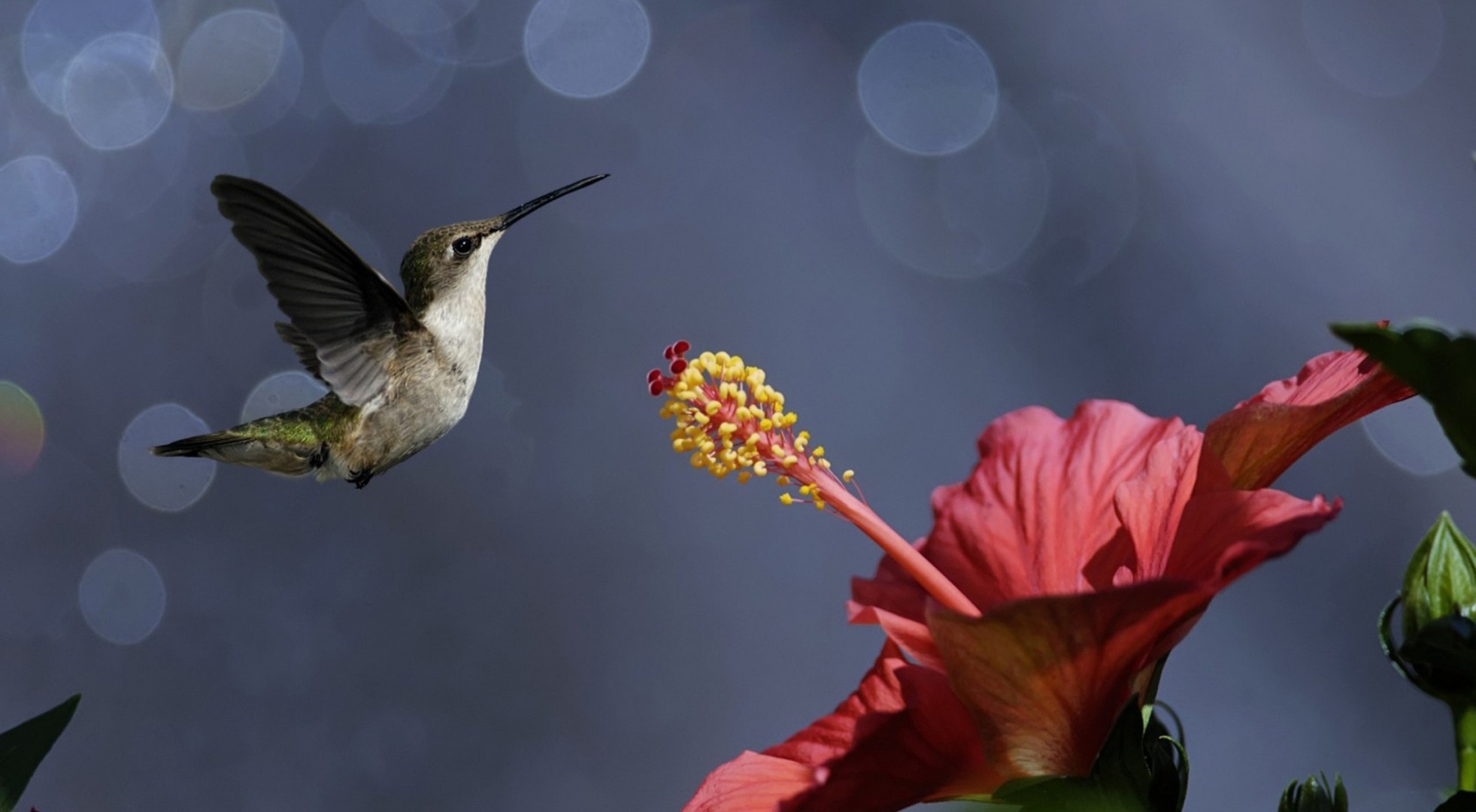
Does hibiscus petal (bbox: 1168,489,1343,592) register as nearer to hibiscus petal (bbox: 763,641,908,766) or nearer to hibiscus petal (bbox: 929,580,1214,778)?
hibiscus petal (bbox: 929,580,1214,778)

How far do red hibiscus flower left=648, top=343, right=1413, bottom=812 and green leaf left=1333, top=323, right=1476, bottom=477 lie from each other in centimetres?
6

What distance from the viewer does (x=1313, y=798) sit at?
0.40 meters

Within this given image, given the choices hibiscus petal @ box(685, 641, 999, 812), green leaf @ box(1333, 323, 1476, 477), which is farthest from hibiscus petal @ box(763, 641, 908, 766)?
green leaf @ box(1333, 323, 1476, 477)

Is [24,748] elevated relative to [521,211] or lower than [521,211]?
lower

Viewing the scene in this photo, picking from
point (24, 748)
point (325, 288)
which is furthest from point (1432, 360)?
point (325, 288)

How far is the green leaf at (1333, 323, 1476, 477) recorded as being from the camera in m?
0.27

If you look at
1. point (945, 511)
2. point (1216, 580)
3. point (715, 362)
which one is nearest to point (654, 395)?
point (715, 362)

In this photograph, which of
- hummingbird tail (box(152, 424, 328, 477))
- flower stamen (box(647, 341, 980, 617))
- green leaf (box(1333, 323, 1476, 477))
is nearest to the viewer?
green leaf (box(1333, 323, 1476, 477))

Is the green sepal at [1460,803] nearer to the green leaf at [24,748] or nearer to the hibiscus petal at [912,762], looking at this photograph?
the hibiscus petal at [912,762]

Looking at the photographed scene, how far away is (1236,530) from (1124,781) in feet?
→ 0.28

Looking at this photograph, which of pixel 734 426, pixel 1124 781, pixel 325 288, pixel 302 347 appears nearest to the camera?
pixel 1124 781

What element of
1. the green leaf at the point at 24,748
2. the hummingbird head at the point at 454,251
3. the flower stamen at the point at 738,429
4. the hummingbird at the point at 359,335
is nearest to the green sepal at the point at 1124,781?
the flower stamen at the point at 738,429

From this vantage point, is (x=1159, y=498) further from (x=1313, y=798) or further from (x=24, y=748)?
(x=24, y=748)

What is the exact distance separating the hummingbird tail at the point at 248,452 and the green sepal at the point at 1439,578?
65 cm
